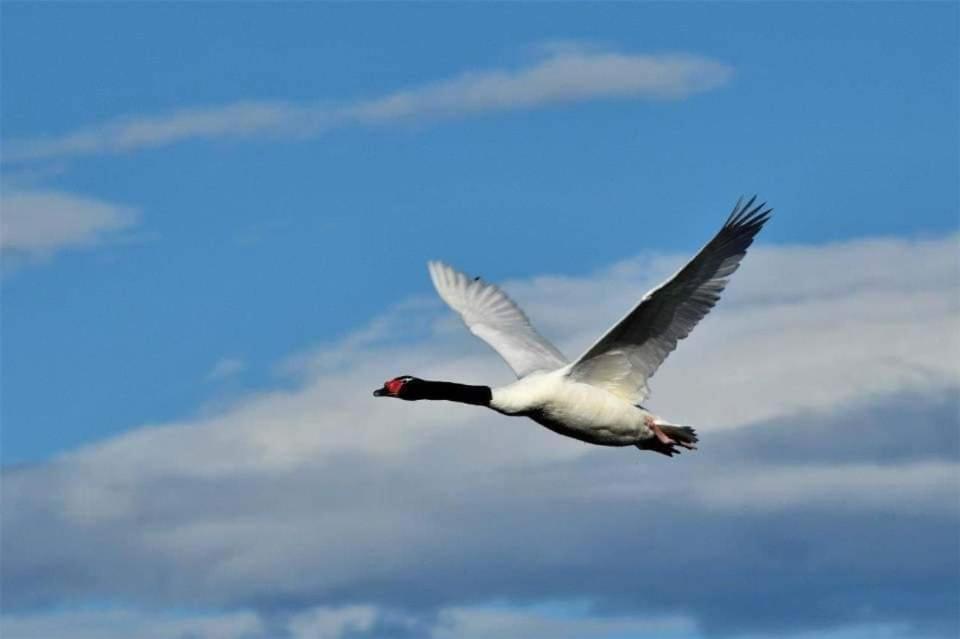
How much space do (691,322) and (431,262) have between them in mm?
9454

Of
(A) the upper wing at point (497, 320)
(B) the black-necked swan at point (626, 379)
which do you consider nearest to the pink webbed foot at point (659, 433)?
(B) the black-necked swan at point (626, 379)

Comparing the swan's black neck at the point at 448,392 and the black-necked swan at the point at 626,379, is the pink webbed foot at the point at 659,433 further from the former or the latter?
the swan's black neck at the point at 448,392

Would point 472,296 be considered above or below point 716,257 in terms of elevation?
above

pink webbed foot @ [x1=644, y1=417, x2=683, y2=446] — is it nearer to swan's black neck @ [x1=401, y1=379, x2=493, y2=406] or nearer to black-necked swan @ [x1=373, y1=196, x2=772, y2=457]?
black-necked swan @ [x1=373, y1=196, x2=772, y2=457]

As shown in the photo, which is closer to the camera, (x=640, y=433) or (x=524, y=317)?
(x=640, y=433)

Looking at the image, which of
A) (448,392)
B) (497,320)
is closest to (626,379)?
(448,392)

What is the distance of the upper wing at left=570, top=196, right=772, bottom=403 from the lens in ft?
120

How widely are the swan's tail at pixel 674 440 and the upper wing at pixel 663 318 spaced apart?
75cm

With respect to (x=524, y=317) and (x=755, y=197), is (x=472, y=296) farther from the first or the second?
(x=755, y=197)

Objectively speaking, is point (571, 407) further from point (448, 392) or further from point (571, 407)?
point (448, 392)

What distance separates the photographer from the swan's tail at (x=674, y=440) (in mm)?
38750

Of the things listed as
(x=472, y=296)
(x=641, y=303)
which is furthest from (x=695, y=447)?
(x=472, y=296)

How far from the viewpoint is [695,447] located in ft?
128

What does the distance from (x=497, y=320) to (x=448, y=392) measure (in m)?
5.83
